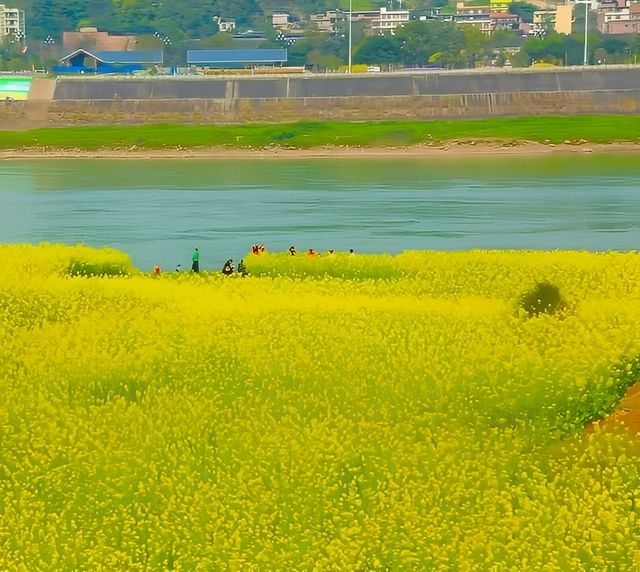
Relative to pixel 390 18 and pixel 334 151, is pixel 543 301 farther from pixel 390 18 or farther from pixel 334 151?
pixel 390 18

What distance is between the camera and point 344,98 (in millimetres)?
91250

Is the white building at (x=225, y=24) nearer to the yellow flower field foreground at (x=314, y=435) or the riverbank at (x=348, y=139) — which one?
the riverbank at (x=348, y=139)

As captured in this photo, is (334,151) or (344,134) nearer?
(334,151)

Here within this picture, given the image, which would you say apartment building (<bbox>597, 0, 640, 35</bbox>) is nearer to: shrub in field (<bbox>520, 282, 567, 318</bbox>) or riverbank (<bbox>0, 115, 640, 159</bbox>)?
riverbank (<bbox>0, 115, 640, 159</bbox>)

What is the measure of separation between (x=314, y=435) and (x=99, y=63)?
118 metres

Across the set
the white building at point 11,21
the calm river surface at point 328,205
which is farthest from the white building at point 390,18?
the calm river surface at point 328,205

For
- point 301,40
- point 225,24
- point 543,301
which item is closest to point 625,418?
point 543,301

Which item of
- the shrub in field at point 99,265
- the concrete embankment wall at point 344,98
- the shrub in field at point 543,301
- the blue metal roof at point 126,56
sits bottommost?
the concrete embankment wall at point 344,98

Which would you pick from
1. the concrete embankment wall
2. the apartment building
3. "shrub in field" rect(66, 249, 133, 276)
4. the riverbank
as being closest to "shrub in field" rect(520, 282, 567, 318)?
"shrub in field" rect(66, 249, 133, 276)

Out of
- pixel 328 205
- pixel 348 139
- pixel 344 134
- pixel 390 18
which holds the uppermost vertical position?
pixel 390 18

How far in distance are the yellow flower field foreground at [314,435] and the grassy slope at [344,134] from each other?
59214mm

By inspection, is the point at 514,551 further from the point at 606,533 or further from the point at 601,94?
the point at 601,94

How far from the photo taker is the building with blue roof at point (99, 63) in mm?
120625

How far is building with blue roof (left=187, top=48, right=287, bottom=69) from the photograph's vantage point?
130500mm
